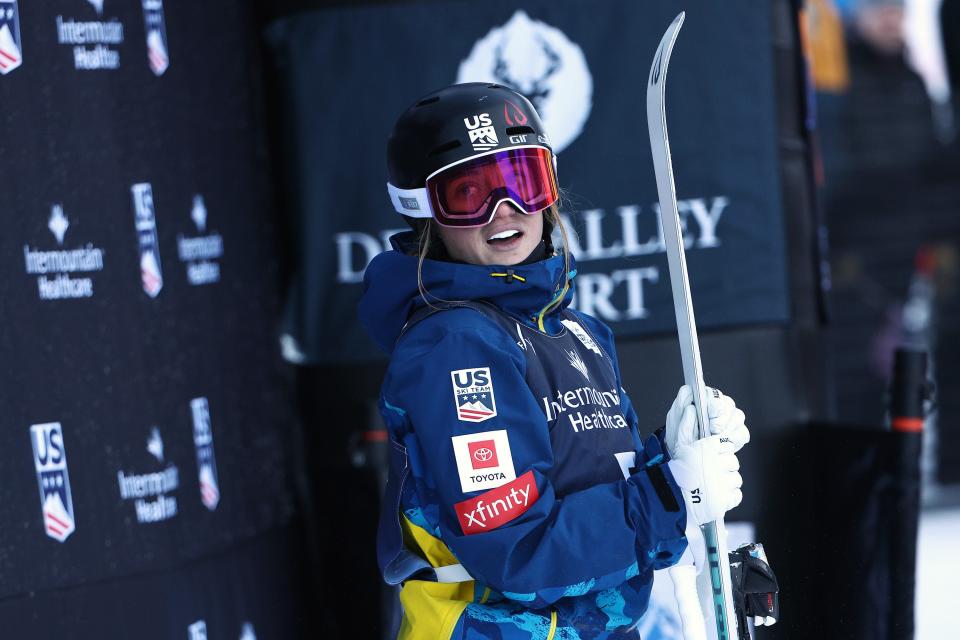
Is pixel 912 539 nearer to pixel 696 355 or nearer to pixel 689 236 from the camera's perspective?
pixel 689 236

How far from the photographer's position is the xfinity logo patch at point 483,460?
1897 millimetres

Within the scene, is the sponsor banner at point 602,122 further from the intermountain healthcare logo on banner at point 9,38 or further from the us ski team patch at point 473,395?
the us ski team patch at point 473,395

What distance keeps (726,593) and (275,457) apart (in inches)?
54.2

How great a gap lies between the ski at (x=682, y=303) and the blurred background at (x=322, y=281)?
28.2 inches

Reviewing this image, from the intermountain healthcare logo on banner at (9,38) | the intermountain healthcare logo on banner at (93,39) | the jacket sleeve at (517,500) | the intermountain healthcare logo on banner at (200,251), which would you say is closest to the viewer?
the jacket sleeve at (517,500)

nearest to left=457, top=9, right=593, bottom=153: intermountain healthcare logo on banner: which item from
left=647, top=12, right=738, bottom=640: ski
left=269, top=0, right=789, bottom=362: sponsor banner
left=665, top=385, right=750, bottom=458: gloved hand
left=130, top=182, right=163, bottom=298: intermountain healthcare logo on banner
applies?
left=269, top=0, right=789, bottom=362: sponsor banner

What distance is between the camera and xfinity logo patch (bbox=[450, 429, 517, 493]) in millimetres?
1897

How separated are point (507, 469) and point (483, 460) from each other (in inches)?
1.5

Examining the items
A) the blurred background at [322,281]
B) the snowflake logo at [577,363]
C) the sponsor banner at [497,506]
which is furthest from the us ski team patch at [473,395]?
the blurred background at [322,281]

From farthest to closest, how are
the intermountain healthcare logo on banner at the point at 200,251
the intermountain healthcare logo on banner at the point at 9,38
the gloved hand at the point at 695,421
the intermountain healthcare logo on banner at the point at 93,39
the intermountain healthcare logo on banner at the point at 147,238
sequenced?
the intermountain healthcare logo on banner at the point at 200,251
the intermountain healthcare logo on banner at the point at 147,238
the intermountain healthcare logo on banner at the point at 93,39
the intermountain healthcare logo on banner at the point at 9,38
the gloved hand at the point at 695,421

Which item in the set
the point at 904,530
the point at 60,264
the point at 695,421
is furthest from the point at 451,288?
the point at 904,530

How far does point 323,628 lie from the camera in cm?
334

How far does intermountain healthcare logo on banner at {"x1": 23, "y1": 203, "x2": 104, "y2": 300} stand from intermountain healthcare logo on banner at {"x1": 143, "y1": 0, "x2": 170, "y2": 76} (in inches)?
16.5

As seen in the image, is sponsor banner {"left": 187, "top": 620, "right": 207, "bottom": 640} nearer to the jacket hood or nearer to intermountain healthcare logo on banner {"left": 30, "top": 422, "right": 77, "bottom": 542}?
intermountain healthcare logo on banner {"left": 30, "top": 422, "right": 77, "bottom": 542}
